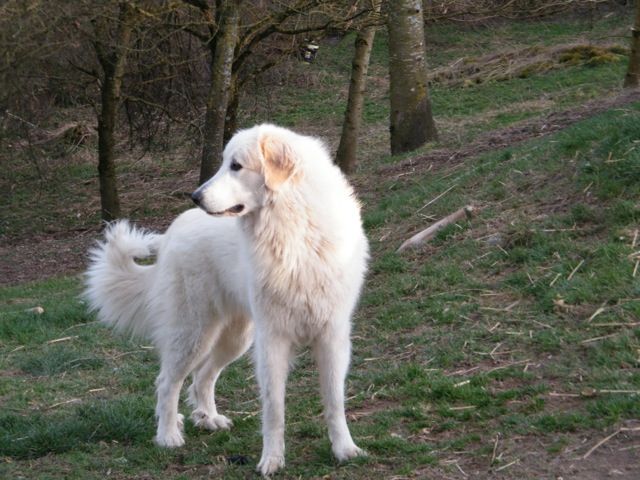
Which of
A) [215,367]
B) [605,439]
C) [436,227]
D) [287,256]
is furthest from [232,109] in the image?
[605,439]

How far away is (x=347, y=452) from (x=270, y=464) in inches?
16.5

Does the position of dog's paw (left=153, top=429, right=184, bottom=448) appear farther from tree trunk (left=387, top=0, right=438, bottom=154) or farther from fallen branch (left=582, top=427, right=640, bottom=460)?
tree trunk (left=387, top=0, right=438, bottom=154)

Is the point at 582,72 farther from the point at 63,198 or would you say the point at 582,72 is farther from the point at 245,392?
the point at 245,392

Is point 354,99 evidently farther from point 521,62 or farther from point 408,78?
point 521,62

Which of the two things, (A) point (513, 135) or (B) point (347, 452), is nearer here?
(B) point (347, 452)

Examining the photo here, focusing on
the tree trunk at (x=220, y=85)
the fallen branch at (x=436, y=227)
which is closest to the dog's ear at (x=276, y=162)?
the fallen branch at (x=436, y=227)

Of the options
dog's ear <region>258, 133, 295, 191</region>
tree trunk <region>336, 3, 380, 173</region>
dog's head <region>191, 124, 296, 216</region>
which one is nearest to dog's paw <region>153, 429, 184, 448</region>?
dog's head <region>191, 124, 296, 216</region>

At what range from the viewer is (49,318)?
8.55 m

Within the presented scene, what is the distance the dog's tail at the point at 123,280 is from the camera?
236 inches

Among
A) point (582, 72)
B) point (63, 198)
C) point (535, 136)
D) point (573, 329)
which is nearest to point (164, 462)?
point (573, 329)

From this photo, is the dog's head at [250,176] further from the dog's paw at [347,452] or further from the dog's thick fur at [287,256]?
the dog's paw at [347,452]

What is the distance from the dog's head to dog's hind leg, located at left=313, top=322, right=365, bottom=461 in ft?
2.73

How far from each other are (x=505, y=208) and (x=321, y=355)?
3.66 metres

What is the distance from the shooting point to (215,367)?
573cm
